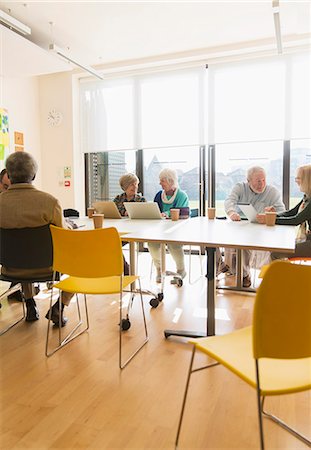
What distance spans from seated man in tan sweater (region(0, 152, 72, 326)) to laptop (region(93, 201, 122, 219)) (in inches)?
37.0

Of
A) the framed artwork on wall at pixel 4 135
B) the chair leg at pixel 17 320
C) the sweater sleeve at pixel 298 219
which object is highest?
the framed artwork on wall at pixel 4 135

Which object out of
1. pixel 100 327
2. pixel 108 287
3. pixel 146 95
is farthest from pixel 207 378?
pixel 146 95

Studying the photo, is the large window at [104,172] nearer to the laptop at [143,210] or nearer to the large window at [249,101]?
the large window at [249,101]

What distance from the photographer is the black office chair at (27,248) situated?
8.02 ft

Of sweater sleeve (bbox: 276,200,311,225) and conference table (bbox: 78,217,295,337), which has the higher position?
sweater sleeve (bbox: 276,200,311,225)

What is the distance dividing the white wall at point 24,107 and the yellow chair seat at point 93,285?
368 centimetres

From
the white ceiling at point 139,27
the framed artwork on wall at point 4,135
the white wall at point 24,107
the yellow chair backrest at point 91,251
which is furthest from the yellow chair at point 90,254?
the white wall at point 24,107

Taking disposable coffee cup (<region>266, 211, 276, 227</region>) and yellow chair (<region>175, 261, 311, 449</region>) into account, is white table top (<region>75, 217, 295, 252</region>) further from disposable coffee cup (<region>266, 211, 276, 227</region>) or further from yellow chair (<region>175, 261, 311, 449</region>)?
yellow chair (<region>175, 261, 311, 449</region>)

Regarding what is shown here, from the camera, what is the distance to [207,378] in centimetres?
202

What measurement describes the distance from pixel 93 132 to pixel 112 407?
4834 mm

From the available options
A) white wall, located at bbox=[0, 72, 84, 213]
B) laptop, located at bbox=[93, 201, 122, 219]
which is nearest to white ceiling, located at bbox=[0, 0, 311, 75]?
white wall, located at bbox=[0, 72, 84, 213]

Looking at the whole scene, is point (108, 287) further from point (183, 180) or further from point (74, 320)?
point (183, 180)

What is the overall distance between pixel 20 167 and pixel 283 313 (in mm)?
2058

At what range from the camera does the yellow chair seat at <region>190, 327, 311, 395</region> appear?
116cm
